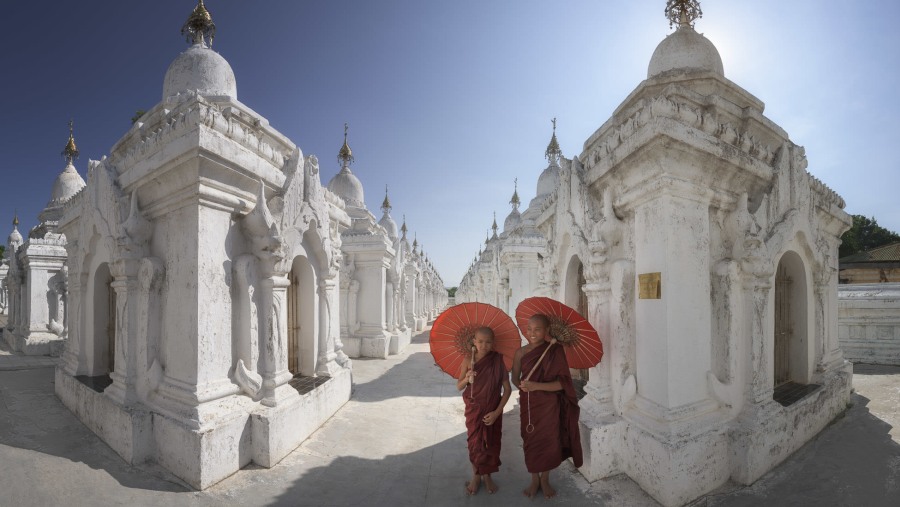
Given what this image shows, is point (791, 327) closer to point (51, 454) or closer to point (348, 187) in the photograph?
point (51, 454)

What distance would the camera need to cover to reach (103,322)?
738 cm

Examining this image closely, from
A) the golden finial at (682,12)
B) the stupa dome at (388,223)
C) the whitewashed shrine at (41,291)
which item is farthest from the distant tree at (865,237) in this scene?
the whitewashed shrine at (41,291)

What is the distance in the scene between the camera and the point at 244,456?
16.6ft

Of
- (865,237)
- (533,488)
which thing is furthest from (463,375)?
(865,237)

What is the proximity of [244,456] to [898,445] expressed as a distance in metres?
8.95

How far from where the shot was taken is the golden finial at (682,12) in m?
6.71

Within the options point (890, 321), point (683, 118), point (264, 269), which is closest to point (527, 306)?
point (683, 118)

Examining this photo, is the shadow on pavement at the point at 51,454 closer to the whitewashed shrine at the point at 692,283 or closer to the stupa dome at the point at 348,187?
the whitewashed shrine at the point at 692,283

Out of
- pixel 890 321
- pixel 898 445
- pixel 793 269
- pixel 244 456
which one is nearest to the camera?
pixel 244 456

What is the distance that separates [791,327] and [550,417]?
513 cm

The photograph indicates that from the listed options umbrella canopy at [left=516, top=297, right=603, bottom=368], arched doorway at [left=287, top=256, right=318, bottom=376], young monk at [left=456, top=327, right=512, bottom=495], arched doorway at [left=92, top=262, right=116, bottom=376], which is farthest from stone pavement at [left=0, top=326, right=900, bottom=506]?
umbrella canopy at [left=516, top=297, right=603, bottom=368]

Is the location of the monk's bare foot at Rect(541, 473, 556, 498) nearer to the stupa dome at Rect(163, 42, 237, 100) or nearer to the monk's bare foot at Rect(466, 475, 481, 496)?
the monk's bare foot at Rect(466, 475, 481, 496)

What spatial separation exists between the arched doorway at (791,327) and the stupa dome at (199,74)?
9.95 m

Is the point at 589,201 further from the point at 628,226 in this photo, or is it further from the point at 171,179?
the point at 171,179
